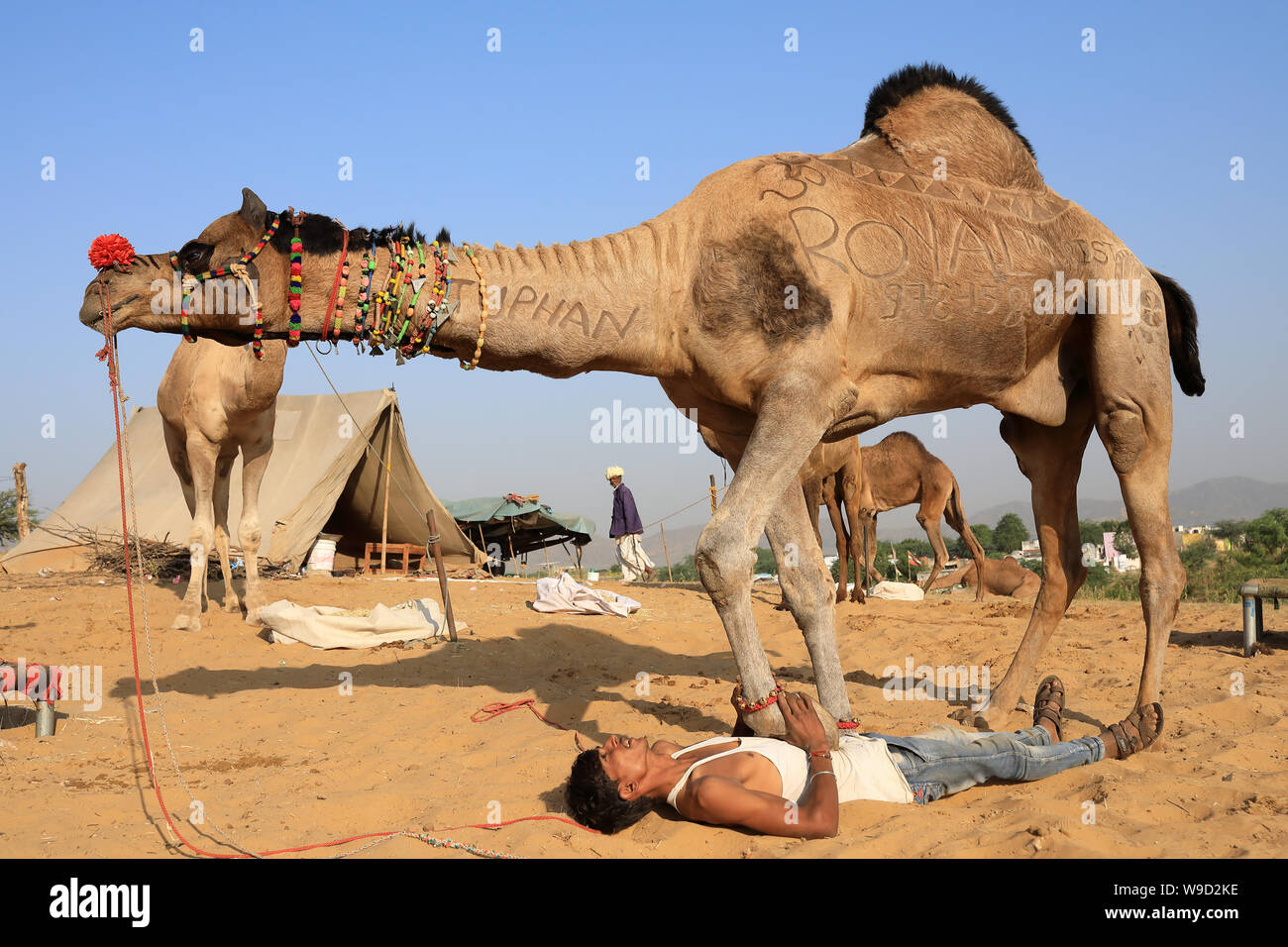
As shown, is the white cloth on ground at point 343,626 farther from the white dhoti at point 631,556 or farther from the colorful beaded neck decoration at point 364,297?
the white dhoti at point 631,556

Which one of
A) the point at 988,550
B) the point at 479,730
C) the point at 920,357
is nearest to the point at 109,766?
the point at 479,730

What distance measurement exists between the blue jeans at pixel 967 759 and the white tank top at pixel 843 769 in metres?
0.06

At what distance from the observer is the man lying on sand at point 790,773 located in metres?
3.30

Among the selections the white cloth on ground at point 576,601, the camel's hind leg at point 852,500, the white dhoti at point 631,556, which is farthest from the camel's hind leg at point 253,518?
the white dhoti at point 631,556

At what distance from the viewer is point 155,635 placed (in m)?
7.77

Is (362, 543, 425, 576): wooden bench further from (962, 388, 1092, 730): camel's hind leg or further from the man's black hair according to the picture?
the man's black hair

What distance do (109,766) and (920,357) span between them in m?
4.16

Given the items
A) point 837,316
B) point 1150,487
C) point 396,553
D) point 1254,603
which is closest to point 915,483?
point 396,553

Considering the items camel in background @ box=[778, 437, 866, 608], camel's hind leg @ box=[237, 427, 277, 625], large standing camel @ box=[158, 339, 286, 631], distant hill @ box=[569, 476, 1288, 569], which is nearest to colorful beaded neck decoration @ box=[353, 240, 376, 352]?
large standing camel @ box=[158, 339, 286, 631]

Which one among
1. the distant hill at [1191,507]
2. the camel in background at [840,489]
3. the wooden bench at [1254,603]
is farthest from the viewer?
the distant hill at [1191,507]

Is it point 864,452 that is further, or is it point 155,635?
point 864,452

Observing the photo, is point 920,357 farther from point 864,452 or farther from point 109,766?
point 864,452

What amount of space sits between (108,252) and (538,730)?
290 centimetres

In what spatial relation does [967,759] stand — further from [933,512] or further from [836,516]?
[933,512]
